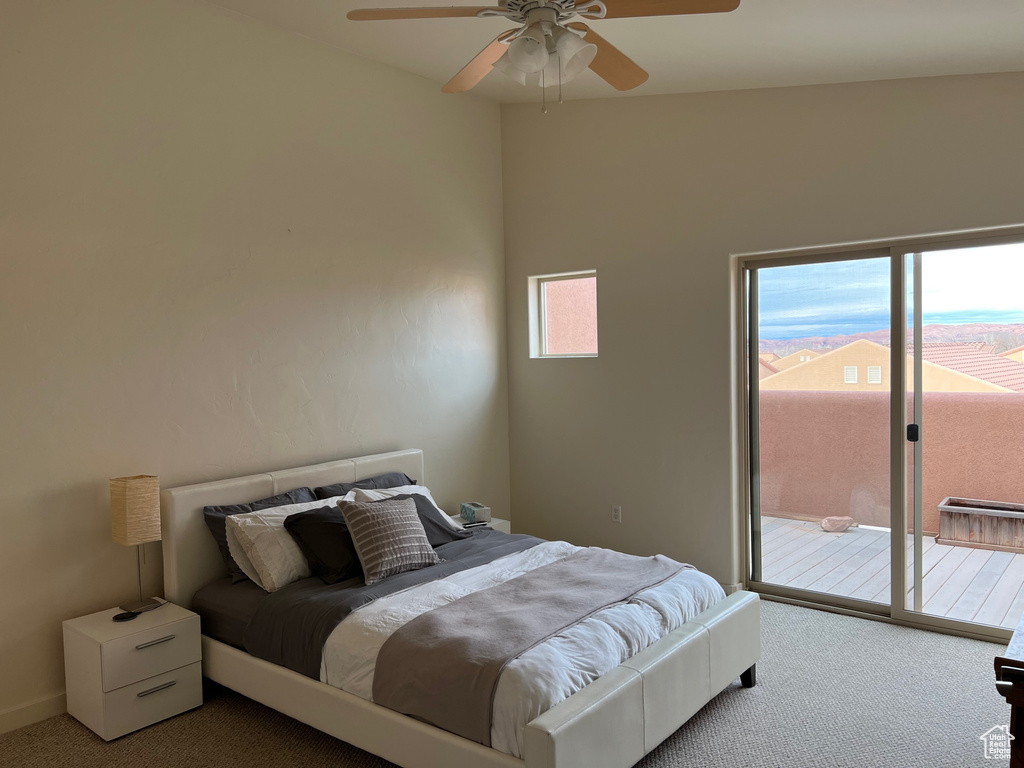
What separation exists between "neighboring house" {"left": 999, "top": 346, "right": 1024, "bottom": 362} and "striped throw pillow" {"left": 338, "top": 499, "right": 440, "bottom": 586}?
3.05 m

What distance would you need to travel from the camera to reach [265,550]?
11.2ft

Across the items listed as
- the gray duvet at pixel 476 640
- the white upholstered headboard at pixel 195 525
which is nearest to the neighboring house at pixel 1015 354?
the gray duvet at pixel 476 640

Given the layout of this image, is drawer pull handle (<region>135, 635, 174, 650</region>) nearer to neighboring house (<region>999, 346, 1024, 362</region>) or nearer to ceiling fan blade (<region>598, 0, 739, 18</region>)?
ceiling fan blade (<region>598, 0, 739, 18</region>)

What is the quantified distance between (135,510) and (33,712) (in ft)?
3.18

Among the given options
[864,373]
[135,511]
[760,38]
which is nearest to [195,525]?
[135,511]

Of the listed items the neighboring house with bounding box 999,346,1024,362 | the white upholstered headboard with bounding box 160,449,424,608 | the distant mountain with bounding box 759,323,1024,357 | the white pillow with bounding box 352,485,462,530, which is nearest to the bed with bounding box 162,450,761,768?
the white upholstered headboard with bounding box 160,449,424,608

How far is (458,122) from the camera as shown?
5.15 m

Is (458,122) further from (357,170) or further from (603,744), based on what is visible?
(603,744)

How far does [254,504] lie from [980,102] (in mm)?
4162

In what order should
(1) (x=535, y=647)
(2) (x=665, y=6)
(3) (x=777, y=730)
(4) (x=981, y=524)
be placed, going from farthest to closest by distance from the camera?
1. (4) (x=981, y=524)
2. (3) (x=777, y=730)
3. (1) (x=535, y=647)
4. (2) (x=665, y=6)

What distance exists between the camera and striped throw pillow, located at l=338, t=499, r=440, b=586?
336cm

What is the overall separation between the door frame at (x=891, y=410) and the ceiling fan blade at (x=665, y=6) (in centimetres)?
236

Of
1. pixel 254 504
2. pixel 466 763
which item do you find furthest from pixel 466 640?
pixel 254 504

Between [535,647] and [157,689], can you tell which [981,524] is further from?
[157,689]
